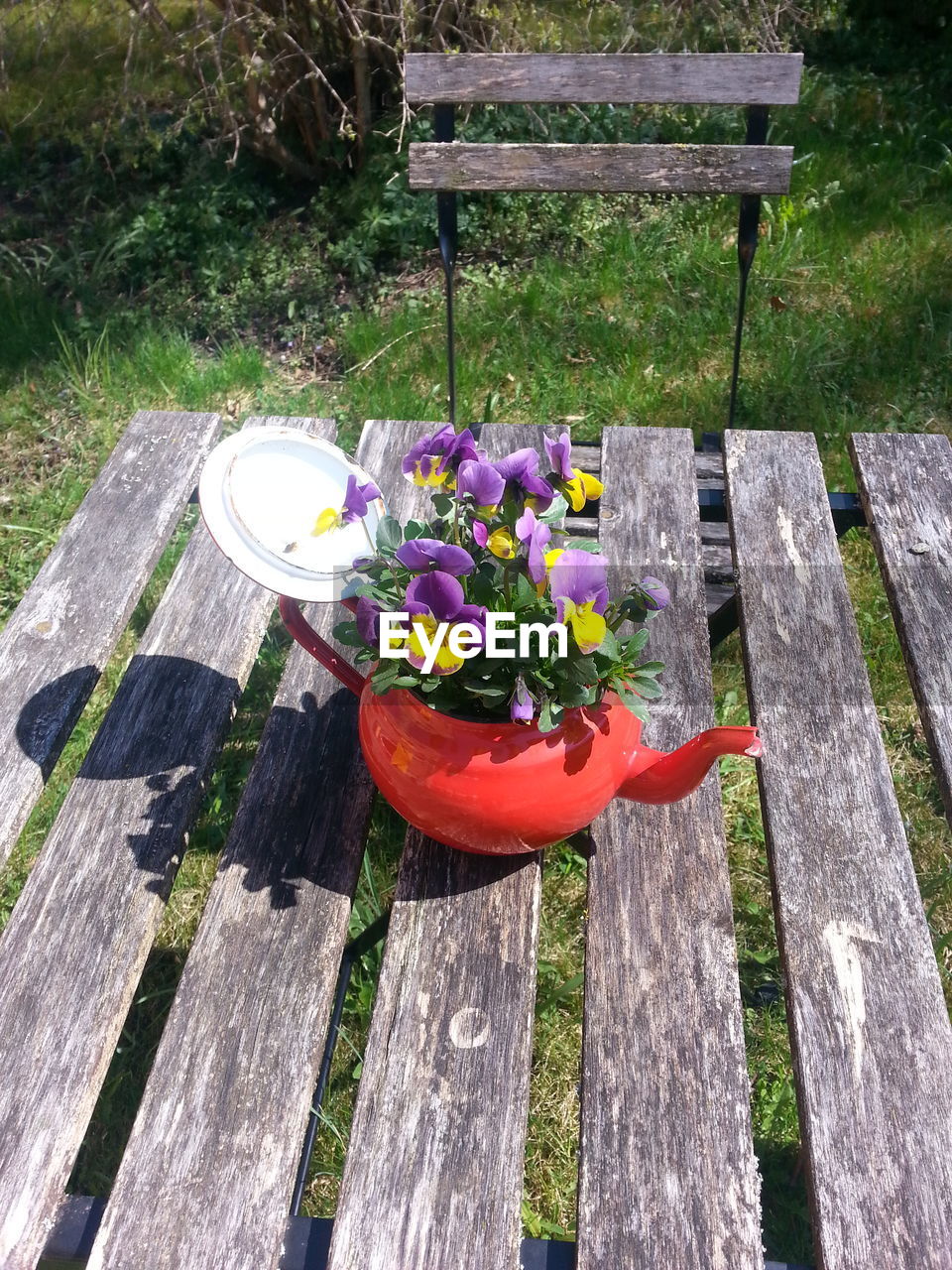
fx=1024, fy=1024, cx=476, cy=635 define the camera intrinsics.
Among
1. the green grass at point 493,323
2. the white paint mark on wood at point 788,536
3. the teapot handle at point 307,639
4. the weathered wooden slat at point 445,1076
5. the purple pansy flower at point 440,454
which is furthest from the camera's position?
the green grass at point 493,323

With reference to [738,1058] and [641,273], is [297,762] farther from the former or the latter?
[641,273]

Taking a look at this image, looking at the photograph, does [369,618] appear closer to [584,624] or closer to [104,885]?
[584,624]

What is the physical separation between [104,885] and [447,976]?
42 cm

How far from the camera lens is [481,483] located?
36.2 inches

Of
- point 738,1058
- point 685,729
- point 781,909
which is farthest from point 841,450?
point 738,1058

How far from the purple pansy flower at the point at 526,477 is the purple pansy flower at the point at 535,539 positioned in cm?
4

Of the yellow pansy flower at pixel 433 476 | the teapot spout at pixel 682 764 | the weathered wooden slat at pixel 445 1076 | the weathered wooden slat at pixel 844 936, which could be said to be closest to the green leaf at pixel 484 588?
the yellow pansy flower at pixel 433 476

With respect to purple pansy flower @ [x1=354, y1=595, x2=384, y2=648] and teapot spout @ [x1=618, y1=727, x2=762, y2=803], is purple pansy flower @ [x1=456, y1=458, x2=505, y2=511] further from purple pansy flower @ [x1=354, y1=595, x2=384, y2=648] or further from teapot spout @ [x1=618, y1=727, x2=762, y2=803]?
teapot spout @ [x1=618, y1=727, x2=762, y2=803]

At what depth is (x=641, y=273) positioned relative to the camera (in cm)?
337

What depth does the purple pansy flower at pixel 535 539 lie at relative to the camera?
91 cm

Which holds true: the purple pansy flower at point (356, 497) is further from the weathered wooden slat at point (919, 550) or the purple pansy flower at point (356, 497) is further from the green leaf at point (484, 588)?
the weathered wooden slat at point (919, 550)

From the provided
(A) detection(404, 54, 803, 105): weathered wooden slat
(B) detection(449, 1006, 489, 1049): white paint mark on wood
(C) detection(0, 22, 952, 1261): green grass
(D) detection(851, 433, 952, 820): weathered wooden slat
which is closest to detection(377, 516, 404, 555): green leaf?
(B) detection(449, 1006, 489, 1049): white paint mark on wood

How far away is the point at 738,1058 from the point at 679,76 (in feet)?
6.45

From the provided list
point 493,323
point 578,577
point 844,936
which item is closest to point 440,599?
point 578,577
